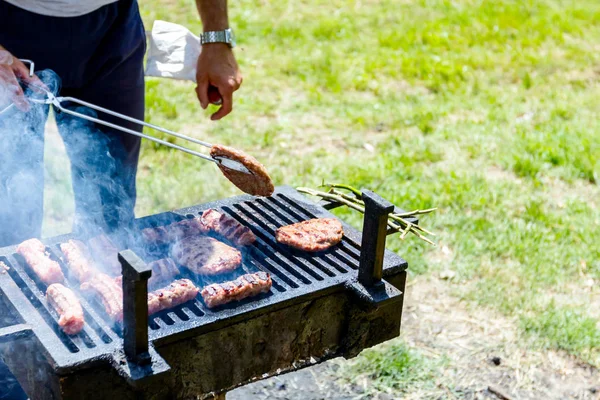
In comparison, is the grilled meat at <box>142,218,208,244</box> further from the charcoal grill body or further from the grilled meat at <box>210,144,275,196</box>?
the grilled meat at <box>210,144,275,196</box>

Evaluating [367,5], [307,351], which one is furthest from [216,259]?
[367,5]

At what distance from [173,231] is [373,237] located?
2.54 ft

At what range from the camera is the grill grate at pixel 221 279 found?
7.58 ft

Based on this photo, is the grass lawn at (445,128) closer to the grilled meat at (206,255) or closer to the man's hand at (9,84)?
the grilled meat at (206,255)

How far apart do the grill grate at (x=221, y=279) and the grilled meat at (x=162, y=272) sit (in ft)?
0.25

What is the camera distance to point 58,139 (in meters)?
5.88

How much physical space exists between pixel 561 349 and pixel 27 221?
107 inches

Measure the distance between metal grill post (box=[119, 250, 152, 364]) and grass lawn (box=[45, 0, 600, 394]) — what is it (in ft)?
6.35

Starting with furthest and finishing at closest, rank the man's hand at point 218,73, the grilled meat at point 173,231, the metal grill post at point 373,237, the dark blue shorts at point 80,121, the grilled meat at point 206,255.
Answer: the man's hand at point 218,73 → the dark blue shorts at point 80,121 → the grilled meat at point 173,231 → the grilled meat at point 206,255 → the metal grill post at point 373,237

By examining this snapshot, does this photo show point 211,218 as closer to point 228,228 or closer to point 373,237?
point 228,228

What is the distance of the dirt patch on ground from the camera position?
376 centimetres

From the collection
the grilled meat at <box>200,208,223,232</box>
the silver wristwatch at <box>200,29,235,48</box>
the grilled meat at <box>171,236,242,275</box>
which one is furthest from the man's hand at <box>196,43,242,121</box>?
the grilled meat at <box>171,236,242,275</box>

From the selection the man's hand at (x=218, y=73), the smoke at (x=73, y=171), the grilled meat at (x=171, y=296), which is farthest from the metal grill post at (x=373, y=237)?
the man's hand at (x=218, y=73)

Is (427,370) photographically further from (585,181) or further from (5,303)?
(585,181)
